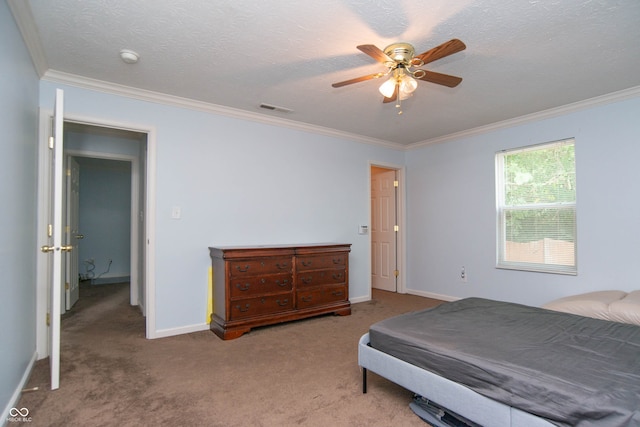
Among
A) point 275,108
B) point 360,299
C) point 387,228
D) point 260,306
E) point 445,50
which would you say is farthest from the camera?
point 387,228

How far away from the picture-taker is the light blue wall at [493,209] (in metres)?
3.42

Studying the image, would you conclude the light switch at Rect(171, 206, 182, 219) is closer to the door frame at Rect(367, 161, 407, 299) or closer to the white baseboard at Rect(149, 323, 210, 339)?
the white baseboard at Rect(149, 323, 210, 339)

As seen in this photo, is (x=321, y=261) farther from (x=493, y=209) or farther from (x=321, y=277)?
(x=493, y=209)

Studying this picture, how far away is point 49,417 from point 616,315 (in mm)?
4054

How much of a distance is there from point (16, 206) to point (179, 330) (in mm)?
1918

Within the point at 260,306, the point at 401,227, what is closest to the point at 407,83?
the point at 260,306

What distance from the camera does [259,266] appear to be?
357cm

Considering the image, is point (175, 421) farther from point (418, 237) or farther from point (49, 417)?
point (418, 237)

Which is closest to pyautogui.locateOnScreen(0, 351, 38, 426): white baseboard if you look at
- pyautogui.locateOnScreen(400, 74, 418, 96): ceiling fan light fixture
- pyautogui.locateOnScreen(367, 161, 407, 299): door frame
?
pyautogui.locateOnScreen(400, 74, 418, 96): ceiling fan light fixture

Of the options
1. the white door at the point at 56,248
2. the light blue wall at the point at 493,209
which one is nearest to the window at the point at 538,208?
the light blue wall at the point at 493,209

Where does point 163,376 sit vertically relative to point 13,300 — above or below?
below

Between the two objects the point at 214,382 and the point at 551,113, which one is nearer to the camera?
the point at 214,382

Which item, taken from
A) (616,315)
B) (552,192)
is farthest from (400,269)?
(616,315)

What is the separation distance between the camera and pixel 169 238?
3.52 meters
